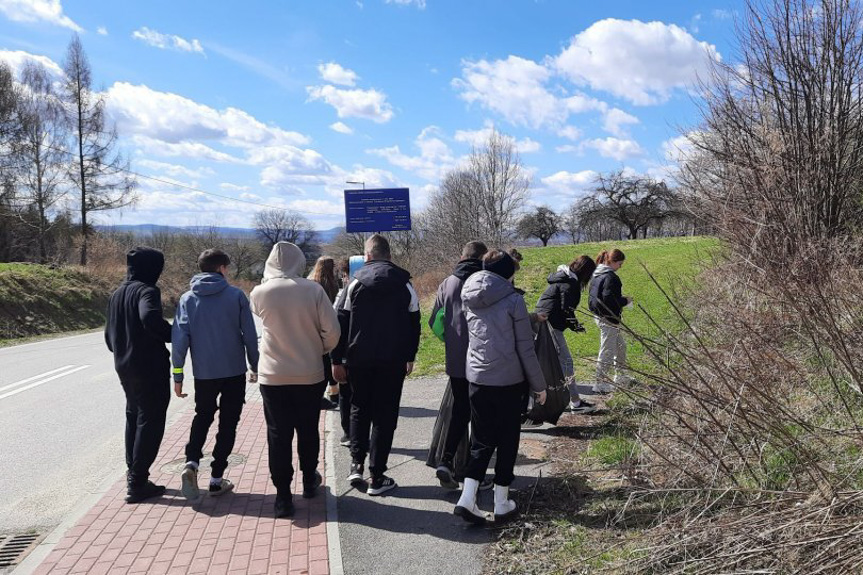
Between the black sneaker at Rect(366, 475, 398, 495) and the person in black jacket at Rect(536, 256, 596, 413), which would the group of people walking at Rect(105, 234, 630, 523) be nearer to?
the black sneaker at Rect(366, 475, 398, 495)

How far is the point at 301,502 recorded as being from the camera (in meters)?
4.59

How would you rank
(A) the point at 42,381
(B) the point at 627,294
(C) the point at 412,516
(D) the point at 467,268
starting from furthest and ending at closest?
(B) the point at 627,294 < (A) the point at 42,381 < (D) the point at 467,268 < (C) the point at 412,516

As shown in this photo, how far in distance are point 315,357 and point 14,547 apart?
7.83 ft

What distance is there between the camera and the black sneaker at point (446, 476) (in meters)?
4.56

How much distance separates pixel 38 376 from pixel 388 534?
387 inches

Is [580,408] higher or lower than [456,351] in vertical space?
lower

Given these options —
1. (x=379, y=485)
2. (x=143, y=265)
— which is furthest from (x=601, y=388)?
(x=143, y=265)

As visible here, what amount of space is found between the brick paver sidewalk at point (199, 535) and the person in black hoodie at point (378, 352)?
565 mm

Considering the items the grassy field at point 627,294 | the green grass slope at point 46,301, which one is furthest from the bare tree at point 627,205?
the green grass slope at point 46,301

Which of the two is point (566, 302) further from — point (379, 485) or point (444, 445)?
point (379, 485)

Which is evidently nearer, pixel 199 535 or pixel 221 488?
pixel 199 535

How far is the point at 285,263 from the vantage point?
14.4 ft

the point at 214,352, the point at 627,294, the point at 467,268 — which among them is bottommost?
the point at 627,294

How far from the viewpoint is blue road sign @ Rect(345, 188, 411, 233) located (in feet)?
69.3
